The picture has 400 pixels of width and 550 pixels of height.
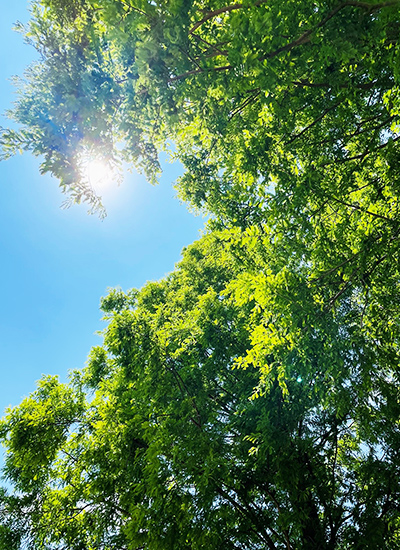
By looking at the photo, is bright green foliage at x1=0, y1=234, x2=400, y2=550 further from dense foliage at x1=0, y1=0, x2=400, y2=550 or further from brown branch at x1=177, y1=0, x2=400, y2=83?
brown branch at x1=177, y1=0, x2=400, y2=83

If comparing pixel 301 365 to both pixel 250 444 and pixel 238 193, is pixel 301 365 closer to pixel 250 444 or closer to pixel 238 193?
pixel 250 444

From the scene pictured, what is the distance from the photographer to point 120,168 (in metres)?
3.98

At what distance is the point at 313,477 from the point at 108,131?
6504 mm

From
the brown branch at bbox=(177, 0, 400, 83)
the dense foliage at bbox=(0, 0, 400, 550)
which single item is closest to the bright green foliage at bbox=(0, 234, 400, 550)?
the dense foliage at bbox=(0, 0, 400, 550)

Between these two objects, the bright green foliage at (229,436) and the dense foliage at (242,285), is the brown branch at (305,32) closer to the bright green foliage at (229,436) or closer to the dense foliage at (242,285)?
the dense foliage at (242,285)

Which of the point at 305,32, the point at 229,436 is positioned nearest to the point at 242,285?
the point at 305,32

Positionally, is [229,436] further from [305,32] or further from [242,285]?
[305,32]

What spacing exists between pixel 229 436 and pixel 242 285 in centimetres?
366

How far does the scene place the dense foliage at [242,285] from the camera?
315 cm

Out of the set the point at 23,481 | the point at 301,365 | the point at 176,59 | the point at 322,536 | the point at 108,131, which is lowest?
the point at 322,536

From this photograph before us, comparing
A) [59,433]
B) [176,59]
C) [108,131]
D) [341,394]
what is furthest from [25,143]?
[59,433]

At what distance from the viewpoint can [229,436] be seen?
6.07 metres

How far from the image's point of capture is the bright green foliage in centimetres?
430

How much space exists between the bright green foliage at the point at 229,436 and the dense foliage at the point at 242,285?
4 centimetres
